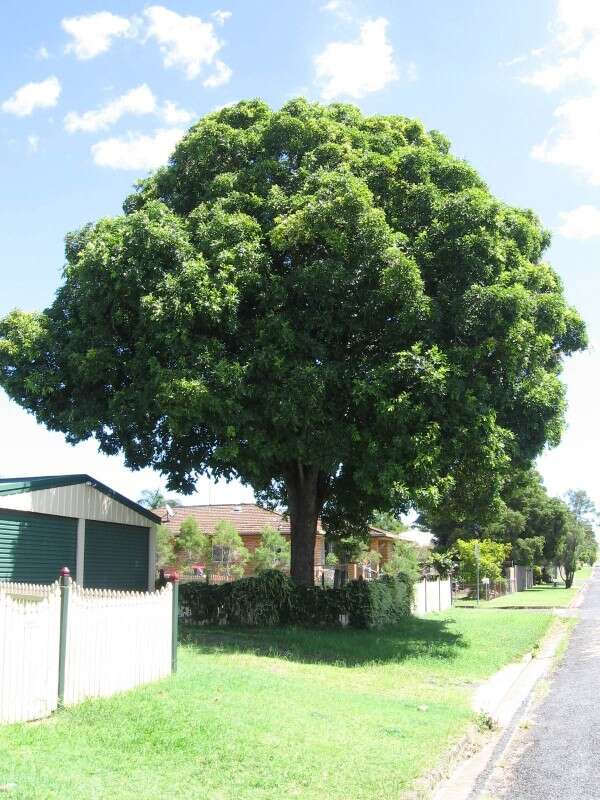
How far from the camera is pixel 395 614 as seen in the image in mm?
21938

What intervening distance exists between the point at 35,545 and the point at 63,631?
6.63 meters

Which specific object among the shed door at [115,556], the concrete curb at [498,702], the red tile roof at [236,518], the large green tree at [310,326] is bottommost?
the concrete curb at [498,702]

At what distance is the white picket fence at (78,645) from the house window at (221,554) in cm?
2971

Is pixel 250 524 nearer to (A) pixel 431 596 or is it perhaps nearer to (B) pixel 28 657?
(A) pixel 431 596

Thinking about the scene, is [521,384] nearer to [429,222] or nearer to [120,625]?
[429,222]

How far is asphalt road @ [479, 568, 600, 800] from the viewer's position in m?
7.09

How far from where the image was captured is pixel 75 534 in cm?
1578

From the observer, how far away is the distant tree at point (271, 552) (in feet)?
128

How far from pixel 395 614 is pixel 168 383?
10697 millimetres

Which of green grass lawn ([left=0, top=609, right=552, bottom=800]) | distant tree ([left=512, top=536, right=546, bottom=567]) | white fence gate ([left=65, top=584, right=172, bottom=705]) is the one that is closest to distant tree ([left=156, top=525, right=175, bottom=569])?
green grass lawn ([left=0, top=609, right=552, bottom=800])

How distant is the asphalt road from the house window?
27612 millimetres

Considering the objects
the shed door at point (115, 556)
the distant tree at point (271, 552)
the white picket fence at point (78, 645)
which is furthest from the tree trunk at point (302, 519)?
the distant tree at point (271, 552)

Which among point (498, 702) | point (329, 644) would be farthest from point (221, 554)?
point (498, 702)

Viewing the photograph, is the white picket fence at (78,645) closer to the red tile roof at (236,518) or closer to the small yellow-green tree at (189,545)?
the small yellow-green tree at (189,545)
